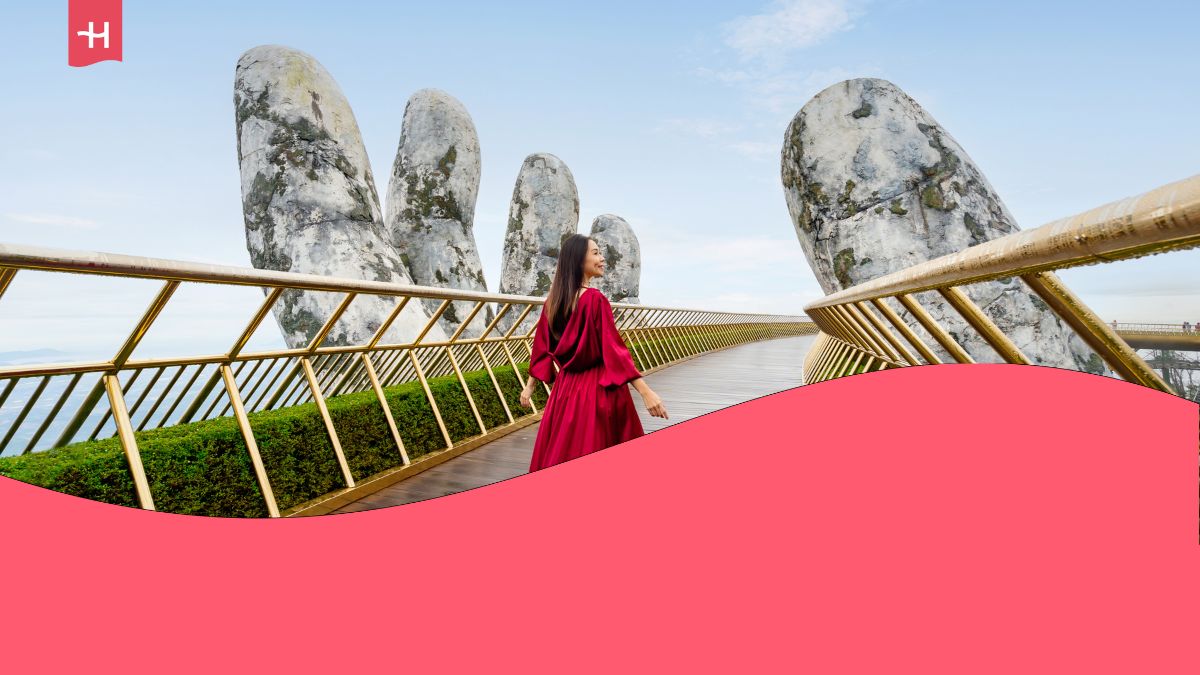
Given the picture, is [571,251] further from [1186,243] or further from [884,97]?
[1186,243]

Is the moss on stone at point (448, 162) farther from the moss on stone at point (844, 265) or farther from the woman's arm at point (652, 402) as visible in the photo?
the woman's arm at point (652, 402)

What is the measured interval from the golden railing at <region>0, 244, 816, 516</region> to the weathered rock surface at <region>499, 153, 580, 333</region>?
967 cm

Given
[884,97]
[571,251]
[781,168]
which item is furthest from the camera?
[781,168]

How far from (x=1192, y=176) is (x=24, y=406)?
1.80 metres

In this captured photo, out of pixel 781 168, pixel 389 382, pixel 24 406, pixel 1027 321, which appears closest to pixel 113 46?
pixel 24 406

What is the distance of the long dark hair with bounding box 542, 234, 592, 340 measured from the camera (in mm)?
1550

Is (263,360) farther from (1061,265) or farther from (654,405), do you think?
(1061,265)

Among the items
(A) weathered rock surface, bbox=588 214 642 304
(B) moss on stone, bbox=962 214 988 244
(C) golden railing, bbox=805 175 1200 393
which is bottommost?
(C) golden railing, bbox=805 175 1200 393

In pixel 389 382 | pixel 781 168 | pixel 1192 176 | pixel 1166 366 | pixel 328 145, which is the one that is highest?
pixel 328 145

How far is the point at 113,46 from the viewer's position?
0.96 m

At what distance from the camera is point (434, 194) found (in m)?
11.3

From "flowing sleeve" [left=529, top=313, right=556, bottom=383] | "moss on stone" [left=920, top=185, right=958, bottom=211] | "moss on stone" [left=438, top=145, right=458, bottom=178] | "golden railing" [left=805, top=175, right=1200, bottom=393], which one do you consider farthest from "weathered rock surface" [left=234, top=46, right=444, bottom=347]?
"golden railing" [left=805, top=175, right=1200, bottom=393]

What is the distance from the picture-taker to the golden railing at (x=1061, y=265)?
261mm

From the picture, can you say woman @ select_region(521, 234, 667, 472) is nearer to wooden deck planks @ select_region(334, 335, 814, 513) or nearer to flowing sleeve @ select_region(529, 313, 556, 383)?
flowing sleeve @ select_region(529, 313, 556, 383)
